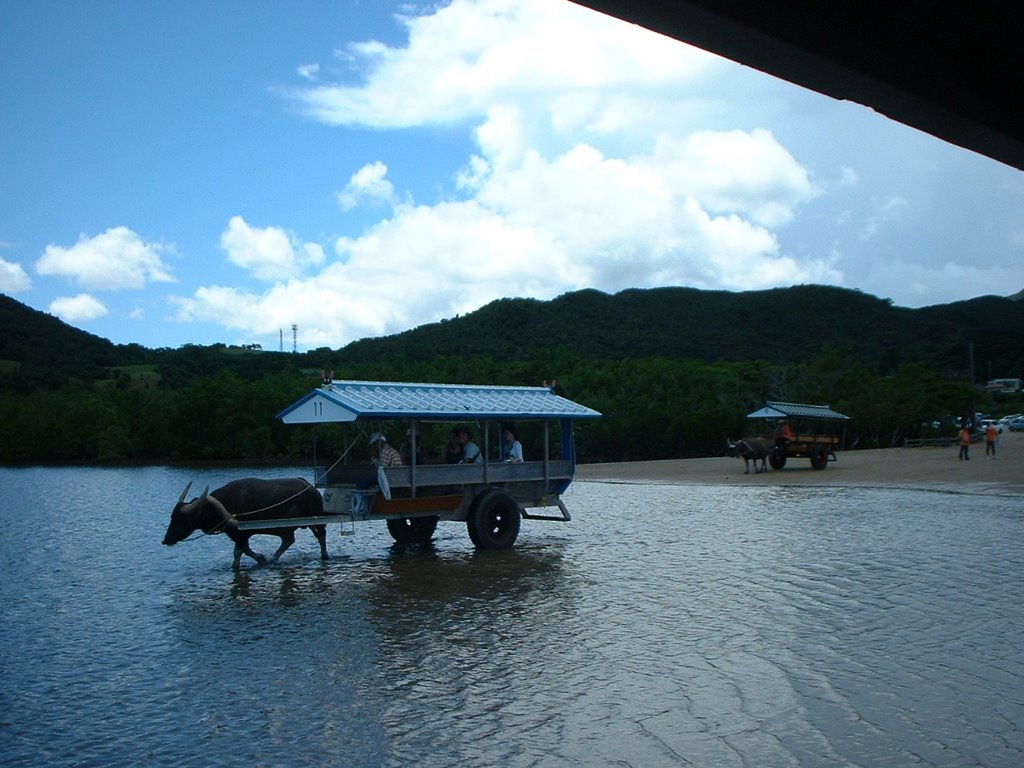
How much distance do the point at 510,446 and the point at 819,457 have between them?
2350 centimetres

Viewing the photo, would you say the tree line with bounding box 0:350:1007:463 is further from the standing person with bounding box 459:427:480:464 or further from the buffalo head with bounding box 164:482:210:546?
the buffalo head with bounding box 164:482:210:546

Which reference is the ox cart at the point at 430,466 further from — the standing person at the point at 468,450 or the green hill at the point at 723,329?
the green hill at the point at 723,329

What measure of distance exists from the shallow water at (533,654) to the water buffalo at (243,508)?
69 cm

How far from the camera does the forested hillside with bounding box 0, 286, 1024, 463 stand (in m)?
59.1

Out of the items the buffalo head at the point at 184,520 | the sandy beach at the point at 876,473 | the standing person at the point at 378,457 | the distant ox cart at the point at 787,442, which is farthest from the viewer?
the distant ox cart at the point at 787,442

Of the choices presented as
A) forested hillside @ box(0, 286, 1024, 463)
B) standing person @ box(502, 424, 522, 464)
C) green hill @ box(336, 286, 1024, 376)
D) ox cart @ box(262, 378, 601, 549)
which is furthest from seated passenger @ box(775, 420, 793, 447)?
green hill @ box(336, 286, 1024, 376)

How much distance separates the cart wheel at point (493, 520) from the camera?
596 inches

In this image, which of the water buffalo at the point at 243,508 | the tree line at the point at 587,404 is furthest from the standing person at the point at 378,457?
the tree line at the point at 587,404

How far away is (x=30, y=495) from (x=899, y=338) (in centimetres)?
8608

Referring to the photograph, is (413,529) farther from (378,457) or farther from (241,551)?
(241,551)

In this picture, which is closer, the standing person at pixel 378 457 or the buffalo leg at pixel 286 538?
the standing person at pixel 378 457

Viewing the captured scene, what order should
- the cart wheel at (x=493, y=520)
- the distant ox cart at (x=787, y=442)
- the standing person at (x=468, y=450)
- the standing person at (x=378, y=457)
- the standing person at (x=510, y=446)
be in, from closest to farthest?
the standing person at (x=378, y=457), the cart wheel at (x=493, y=520), the standing person at (x=468, y=450), the standing person at (x=510, y=446), the distant ox cart at (x=787, y=442)

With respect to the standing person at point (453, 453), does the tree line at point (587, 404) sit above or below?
above

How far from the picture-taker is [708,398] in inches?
A: 2438
